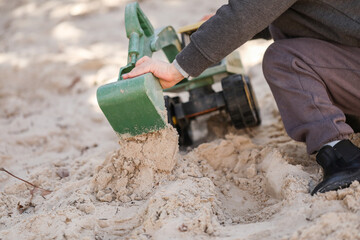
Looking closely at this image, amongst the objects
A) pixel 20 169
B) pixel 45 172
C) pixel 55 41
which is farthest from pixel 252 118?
pixel 55 41

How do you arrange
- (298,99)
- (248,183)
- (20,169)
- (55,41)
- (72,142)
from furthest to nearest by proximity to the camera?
(55,41) → (72,142) → (20,169) → (248,183) → (298,99)

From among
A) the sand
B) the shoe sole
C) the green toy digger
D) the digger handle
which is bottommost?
the sand

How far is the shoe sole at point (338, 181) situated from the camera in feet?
2.87

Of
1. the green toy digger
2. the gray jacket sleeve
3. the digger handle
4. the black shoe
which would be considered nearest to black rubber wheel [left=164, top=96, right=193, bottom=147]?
the green toy digger

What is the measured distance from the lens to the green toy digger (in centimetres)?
100

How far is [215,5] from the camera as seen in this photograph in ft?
9.79

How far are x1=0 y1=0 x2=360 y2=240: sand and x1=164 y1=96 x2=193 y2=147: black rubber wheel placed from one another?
0.07m

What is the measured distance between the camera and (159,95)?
1073 mm

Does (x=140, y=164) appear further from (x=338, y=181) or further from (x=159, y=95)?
(x=338, y=181)

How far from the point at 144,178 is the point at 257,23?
1.78 ft

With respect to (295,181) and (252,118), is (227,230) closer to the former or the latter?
(295,181)

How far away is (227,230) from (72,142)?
107 cm

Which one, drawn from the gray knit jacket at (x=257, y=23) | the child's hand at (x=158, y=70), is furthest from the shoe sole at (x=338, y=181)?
the child's hand at (x=158, y=70)

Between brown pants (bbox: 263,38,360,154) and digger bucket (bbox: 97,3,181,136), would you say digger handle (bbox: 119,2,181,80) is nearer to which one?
digger bucket (bbox: 97,3,181,136)
